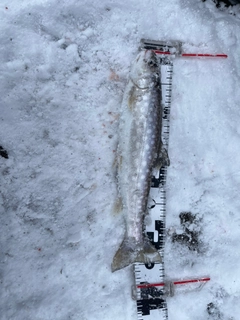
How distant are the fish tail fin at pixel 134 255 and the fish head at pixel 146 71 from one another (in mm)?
1306

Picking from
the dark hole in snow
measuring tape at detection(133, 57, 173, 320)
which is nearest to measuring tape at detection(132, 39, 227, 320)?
measuring tape at detection(133, 57, 173, 320)

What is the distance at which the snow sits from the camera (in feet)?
8.93

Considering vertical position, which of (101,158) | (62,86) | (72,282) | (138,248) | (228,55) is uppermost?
(228,55)

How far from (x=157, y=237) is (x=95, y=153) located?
37.4 inches

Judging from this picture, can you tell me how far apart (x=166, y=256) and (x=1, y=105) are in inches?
78.2

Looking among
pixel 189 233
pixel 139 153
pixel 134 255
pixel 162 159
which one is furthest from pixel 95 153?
pixel 189 233

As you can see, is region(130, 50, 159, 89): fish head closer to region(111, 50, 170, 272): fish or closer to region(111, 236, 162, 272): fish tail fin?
region(111, 50, 170, 272): fish

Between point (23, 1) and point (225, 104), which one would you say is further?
point (225, 104)

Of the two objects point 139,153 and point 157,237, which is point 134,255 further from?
point 139,153

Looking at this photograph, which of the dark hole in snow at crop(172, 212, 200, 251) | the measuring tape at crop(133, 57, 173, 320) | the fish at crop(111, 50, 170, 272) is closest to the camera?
the fish at crop(111, 50, 170, 272)

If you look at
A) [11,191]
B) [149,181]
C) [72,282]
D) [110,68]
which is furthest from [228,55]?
[72,282]

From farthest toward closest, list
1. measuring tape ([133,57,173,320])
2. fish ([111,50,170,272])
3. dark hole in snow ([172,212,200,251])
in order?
dark hole in snow ([172,212,200,251]), measuring tape ([133,57,173,320]), fish ([111,50,170,272])

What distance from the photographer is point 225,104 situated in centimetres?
304

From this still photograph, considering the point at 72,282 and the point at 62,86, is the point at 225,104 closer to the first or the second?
the point at 62,86
